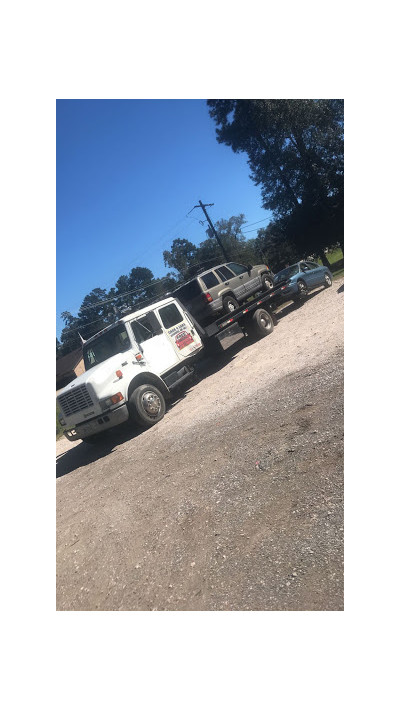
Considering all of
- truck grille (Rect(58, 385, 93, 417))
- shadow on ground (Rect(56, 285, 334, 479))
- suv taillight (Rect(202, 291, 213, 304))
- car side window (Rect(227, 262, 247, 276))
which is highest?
car side window (Rect(227, 262, 247, 276))

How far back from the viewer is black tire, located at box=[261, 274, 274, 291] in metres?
9.65

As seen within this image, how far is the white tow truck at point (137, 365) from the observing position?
18.3 feet

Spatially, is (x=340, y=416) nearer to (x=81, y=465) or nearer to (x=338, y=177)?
(x=338, y=177)

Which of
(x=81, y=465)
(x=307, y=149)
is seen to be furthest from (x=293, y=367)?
(x=81, y=465)

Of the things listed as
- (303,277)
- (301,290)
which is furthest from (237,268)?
(303,277)

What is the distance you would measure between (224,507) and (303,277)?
28.5 feet

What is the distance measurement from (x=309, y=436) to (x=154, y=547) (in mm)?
1710

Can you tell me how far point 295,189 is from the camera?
5.84 meters

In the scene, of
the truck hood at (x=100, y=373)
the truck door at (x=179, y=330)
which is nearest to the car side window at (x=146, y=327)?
the truck door at (x=179, y=330)

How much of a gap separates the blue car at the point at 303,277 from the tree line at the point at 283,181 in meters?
1.87

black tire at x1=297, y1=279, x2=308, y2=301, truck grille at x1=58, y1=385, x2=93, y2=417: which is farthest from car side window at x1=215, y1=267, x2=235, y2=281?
truck grille at x1=58, y1=385, x2=93, y2=417

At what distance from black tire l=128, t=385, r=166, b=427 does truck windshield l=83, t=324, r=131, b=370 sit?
0.92 metres

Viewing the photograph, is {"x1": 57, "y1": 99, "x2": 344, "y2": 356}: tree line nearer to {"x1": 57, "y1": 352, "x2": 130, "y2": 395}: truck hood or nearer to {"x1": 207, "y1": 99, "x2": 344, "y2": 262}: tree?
{"x1": 207, "y1": 99, "x2": 344, "y2": 262}: tree

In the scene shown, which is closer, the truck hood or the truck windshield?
the truck hood
